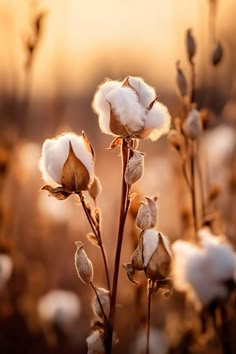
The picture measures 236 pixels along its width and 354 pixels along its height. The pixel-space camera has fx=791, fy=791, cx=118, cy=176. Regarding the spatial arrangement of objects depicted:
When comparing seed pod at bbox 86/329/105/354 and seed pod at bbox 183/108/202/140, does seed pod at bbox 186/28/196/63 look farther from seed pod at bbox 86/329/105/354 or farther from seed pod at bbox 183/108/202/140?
seed pod at bbox 86/329/105/354

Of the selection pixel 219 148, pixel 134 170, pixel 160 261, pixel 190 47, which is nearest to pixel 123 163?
pixel 134 170

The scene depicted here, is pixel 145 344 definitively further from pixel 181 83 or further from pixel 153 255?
pixel 153 255

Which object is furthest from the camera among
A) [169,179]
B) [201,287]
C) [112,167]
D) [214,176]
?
[112,167]

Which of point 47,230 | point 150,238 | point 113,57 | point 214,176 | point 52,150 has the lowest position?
point 150,238

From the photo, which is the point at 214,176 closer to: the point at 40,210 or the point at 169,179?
the point at 169,179

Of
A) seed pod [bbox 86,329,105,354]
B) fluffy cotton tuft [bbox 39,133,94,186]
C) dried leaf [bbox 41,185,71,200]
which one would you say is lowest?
seed pod [bbox 86,329,105,354]

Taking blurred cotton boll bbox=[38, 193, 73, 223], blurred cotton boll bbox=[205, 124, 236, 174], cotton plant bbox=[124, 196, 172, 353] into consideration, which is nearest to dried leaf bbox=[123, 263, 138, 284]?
cotton plant bbox=[124, 196, 172, 353]

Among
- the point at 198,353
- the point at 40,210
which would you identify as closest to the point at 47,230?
the point at 40,210
